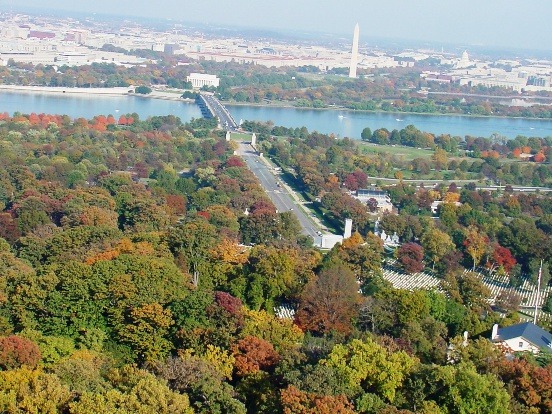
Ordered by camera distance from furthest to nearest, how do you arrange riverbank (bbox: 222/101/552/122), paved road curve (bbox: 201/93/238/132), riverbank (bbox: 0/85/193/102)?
riverbank (bbox: 222/101/552/122), riverbank (bbox: 0/85/193/102), paved road curve (bbox: 201/93/238/132)

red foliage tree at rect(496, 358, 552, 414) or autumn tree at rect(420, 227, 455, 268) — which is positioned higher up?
red foliage tree at rect(496, 358, 552, 414)

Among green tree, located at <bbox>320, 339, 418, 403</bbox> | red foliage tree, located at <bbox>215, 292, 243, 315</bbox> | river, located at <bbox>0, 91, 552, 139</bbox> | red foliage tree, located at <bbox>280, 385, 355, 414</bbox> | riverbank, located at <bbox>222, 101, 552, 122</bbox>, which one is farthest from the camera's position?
riverbank, located at <bbox>222, 101, 552, 122</bbox>

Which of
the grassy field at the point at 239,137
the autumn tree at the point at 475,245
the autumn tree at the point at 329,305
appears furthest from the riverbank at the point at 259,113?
the autumn tree at the point at 329,305

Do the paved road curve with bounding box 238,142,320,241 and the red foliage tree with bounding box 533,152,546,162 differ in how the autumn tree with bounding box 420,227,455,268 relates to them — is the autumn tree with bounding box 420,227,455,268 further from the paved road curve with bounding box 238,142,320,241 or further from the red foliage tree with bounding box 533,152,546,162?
the red foliage tree with bounding box 533,152,546,162

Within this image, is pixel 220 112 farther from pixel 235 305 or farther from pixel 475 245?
pixel 235 305

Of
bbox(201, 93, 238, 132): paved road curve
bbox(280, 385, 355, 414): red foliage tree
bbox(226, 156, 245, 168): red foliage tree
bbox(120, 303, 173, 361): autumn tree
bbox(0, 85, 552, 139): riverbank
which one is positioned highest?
bbox(280, 385, 355, 414): red foliage tree

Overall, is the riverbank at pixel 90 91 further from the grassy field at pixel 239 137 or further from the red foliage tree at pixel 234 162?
the red foliage tree at pixel 234 162

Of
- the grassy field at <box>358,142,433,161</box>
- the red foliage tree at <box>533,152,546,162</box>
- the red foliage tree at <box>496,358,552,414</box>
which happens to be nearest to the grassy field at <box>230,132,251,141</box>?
the grassy field at <box>358,142,433,161</box>

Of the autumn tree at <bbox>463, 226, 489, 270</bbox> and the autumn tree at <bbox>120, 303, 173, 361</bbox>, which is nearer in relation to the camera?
the autumn tree at <bbox>120, 303, 173, 361</bbox>
